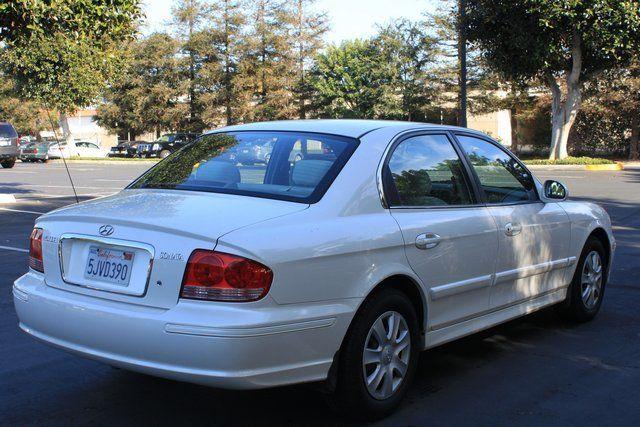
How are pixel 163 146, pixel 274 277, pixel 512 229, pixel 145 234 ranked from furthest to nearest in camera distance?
pixel 163 146 < pixel 512 229 < pixel 145 234 < pixel 274 277

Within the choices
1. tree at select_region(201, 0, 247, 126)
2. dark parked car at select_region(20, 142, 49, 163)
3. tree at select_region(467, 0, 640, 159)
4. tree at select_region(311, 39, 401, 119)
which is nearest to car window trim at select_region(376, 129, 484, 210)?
tree at select_region(467, 0, 640, 159)

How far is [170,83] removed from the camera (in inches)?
2051

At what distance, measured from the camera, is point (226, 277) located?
320cm

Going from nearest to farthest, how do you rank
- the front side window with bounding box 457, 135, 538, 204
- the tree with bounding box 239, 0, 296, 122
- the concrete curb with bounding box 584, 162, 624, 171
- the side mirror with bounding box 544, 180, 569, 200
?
the front side window with bounding box 457, 135, 538, 204, the side mirror with bounding box 544, 180, 569, 200, the concrete curb with bounding box 584, 162, 624, 171, the tree with bounding box 239, 0, 296, 122

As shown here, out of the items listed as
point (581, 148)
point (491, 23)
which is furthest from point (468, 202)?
point (581, 148)

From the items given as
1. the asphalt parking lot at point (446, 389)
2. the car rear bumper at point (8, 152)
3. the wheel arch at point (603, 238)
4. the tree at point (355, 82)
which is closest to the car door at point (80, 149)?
the car rear bumper at point (8, 152)

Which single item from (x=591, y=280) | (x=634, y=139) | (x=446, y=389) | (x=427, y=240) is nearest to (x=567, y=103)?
(x=634, y=139)

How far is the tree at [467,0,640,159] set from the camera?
24734 mm

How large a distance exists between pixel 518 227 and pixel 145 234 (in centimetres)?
266

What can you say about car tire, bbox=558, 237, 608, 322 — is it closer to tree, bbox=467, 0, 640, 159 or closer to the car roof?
the car roof

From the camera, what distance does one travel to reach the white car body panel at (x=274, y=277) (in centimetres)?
319

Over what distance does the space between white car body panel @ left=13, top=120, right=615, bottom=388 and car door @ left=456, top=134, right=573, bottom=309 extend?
41 cm

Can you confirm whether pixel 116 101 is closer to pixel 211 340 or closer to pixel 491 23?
pixel 491 23

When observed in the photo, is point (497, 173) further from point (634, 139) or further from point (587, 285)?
point (634, 139)
